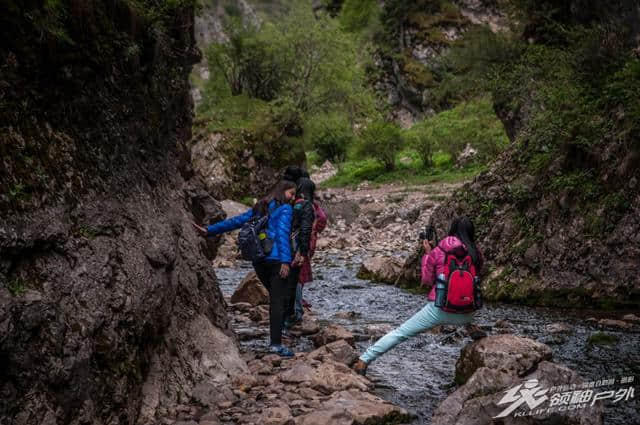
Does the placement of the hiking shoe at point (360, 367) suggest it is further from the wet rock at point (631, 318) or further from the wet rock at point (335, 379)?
the wet rock at point (631, 318)

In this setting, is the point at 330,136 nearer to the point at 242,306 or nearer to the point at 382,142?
the point at 382,142

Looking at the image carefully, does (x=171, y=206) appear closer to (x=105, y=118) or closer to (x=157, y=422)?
(x=105, y=118)

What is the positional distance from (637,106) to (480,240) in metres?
4.00

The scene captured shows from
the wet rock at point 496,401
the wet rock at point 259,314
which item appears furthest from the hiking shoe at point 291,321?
the wet rock at point 496,401

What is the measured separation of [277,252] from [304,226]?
45 centimetres

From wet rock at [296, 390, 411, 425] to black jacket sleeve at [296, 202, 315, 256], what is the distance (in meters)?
1.94

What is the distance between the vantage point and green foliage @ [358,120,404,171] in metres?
33.8

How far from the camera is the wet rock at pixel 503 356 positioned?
5211 millimetres

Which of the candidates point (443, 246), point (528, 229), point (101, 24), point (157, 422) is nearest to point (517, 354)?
point (443, 246)

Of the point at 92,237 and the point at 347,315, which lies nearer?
the point at 92,237

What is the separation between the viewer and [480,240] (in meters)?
12.1

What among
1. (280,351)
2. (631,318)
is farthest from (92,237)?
(631,318)

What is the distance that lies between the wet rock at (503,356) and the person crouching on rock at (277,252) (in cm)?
210

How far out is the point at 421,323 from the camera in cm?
582
